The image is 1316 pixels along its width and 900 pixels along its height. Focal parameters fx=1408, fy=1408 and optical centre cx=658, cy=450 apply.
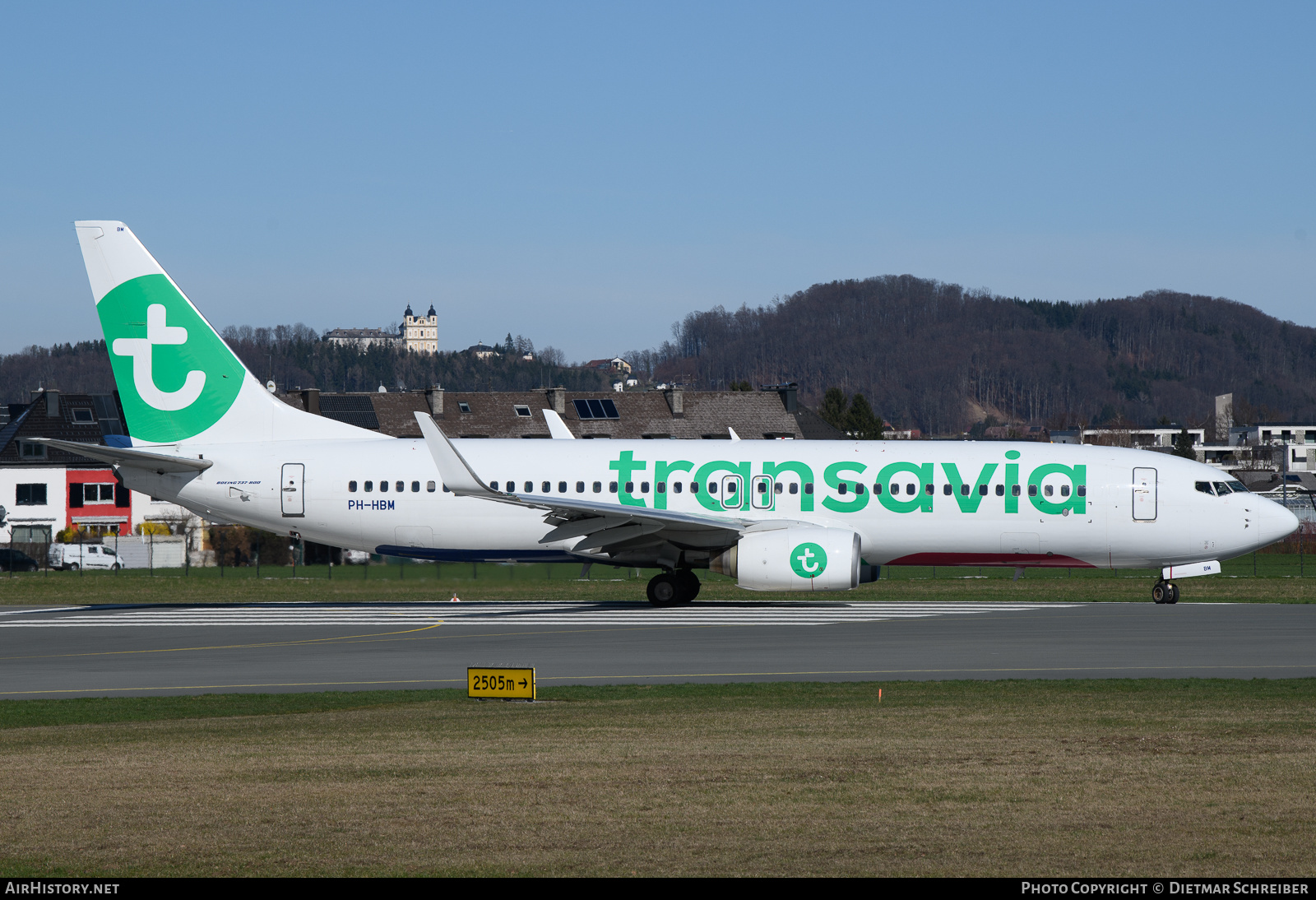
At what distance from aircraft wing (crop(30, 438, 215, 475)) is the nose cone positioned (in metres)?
22.5

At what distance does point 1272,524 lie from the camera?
97.0 ft

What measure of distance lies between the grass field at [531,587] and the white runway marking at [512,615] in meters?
3.11

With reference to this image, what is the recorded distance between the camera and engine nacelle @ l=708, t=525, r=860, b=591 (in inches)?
1101

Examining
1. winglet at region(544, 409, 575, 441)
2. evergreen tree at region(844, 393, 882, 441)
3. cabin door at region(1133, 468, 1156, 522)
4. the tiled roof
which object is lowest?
cabin door at region(1133, 468, 1156, 522)

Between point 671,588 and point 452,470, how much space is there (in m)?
5.97

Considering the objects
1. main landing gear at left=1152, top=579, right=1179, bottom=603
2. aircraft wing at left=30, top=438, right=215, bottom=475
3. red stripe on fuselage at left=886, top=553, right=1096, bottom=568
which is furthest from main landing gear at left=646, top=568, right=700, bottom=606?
aircraft wing at left=30, top=438, right=215, bottom=475

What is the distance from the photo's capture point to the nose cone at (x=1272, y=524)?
2952 cm

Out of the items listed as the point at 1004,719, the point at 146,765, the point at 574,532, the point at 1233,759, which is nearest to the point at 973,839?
the point at 1233,759

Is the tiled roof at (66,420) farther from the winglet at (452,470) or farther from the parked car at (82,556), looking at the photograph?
the winglet at (452,470)

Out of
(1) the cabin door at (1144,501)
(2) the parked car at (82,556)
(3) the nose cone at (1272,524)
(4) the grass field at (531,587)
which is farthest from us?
(2) the parked car at (82,556)

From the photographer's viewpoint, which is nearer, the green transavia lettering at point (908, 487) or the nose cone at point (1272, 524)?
the nose cone at point (1272, 524)

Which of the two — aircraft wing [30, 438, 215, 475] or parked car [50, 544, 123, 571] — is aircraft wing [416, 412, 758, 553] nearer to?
aircraft wing [30, 438, 215, 475]

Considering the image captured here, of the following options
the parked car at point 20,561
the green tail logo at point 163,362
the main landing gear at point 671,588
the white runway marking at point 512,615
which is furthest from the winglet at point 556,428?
the parked car at point 20,561

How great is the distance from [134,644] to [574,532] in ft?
30.3
